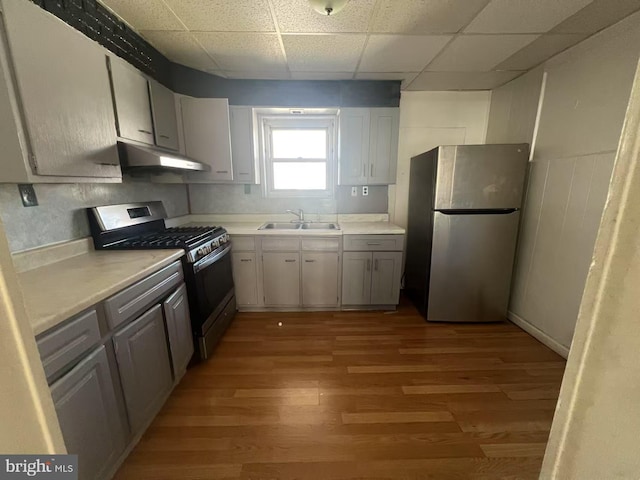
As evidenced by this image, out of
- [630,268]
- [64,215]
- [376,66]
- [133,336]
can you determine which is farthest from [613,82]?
[64,215]

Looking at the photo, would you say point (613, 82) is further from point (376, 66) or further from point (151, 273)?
point (151, 273)

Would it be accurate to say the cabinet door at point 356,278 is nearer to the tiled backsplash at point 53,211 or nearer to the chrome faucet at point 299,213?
the chrome faucet at point 299,213

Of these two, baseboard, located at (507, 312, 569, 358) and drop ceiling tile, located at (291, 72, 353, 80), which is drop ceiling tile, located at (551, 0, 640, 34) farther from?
baseboard, located at (507, 312, 569, 358)

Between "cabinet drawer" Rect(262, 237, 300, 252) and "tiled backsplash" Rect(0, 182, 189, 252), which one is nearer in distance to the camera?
"tiled backsplash" Rect(0, 182, 189, 252)

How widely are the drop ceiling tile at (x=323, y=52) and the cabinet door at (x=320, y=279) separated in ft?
5.81

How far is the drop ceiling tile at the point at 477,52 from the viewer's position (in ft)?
6.19

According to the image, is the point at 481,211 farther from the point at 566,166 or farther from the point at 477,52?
the point at 477,52

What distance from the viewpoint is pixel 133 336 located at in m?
1.30

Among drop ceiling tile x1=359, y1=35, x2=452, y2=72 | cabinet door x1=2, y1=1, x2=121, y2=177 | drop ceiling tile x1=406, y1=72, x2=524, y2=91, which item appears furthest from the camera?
Answer: drop ceiling tile x1=406, y1=72, x2=524, y2=91

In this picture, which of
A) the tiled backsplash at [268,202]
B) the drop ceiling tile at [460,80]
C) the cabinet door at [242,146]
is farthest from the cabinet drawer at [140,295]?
the drop ceiling tile at [460,80]

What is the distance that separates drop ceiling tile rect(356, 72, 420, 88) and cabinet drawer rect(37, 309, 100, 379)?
2814 mm

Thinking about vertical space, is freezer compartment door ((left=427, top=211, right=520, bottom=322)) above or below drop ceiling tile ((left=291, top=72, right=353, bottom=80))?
below

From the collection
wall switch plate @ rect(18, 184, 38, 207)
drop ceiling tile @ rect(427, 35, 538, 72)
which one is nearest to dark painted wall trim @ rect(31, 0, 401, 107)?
drop ceiling tile @ rect(427, 35, 538, 72)

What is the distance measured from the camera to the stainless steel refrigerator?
2.21 metres
